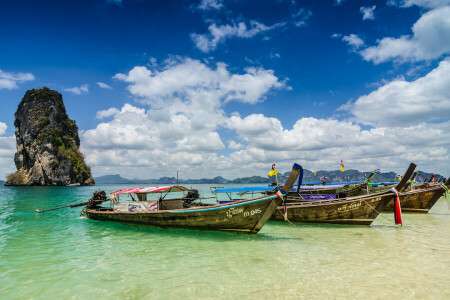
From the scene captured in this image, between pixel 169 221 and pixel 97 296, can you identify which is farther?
pixel 169 221

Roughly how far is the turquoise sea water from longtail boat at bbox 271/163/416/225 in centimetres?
86

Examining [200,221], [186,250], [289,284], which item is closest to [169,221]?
[200,221]

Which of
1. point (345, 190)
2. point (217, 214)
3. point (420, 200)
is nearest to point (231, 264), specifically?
point (217, 214)

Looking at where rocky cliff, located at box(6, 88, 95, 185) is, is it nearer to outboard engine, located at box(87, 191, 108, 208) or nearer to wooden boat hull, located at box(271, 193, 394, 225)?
outboard engine, located at box(87, 191, 108, 208)

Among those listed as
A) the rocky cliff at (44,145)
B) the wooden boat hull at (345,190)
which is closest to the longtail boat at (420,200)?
the wooden boat hull at (345,190)

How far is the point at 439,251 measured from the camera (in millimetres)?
9047

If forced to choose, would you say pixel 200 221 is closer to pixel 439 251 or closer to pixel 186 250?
pixel 186 250

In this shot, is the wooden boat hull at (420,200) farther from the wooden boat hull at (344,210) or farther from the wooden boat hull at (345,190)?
the wooden boat hull at (344,210)

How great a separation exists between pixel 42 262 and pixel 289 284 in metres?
8.66

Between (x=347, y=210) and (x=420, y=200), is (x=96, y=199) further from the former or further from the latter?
(x=420, y=200)

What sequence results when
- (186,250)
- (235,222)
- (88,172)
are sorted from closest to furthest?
(186,250)
(235,222)
(88,172)

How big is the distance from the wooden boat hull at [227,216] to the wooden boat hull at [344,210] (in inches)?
90.0

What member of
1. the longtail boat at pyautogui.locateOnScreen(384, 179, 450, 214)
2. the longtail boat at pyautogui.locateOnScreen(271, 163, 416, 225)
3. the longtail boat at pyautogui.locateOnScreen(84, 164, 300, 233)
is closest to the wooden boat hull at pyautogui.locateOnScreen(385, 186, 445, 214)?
the longtail boat at pyautogui.locateOnScreen(384, 179, 450, 214)

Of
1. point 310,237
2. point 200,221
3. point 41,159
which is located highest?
point 41,159
